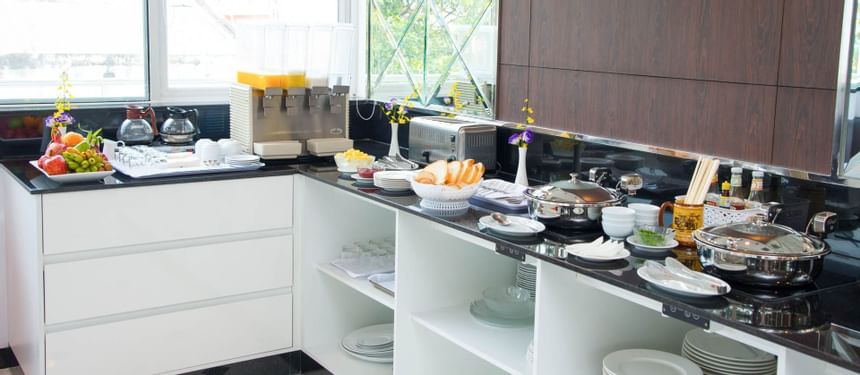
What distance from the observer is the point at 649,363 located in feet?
8.29

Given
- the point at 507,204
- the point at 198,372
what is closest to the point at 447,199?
the point at 507,204

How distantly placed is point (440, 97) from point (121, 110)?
4.32 feet

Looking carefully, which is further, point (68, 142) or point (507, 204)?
point (68, 142)

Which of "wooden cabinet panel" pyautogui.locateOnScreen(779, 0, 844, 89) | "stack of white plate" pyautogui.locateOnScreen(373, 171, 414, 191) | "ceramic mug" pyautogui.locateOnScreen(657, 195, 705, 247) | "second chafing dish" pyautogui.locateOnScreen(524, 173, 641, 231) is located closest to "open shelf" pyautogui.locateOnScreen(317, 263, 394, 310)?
"stack of white plate" pyautogui.locateOnScreen(373, 171, 414, 191)

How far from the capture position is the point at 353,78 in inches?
178

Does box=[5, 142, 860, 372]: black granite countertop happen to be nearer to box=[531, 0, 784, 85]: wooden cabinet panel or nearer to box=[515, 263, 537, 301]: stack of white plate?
box=[515, 263, 537, 301]: stack of white plate

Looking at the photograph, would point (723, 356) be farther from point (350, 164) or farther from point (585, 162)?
point (350, 164)

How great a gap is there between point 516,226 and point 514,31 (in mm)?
1032

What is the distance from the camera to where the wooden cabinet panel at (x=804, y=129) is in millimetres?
2391

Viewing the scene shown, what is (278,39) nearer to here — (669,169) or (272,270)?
(272,270)

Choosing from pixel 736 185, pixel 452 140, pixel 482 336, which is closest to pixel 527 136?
pixel 452 140

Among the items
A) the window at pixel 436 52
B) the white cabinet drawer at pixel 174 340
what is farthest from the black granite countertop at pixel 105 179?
the window at pixel 436 52

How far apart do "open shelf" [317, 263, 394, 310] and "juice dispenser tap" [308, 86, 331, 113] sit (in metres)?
0.65

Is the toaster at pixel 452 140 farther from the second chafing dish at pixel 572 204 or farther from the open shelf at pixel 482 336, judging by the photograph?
the second chafing dish at pixel 572 204
